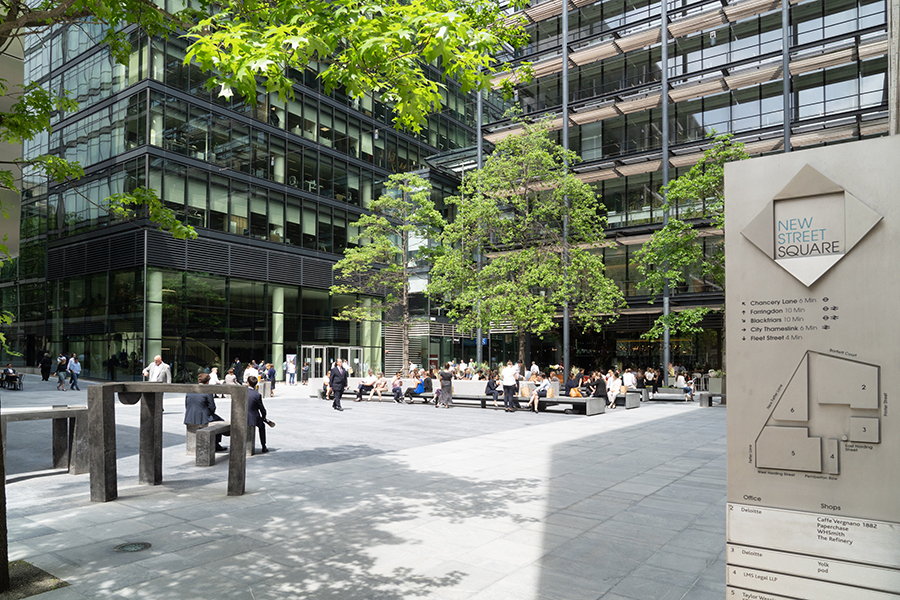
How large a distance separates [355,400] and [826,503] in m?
23.4

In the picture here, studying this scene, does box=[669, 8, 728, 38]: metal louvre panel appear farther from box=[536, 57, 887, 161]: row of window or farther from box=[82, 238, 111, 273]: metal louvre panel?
box=[82, 238, 111, 273]: metal louvre panel

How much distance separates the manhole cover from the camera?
5.71 meters

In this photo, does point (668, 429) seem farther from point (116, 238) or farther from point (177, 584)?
point (116, 238)

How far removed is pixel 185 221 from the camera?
3086cm

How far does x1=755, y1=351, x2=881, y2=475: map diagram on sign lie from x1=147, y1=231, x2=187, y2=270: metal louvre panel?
Answer: 30.7 metres

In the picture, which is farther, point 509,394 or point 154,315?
point 154,315

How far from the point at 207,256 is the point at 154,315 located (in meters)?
3.98

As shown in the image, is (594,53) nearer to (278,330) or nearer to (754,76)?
(754,76)

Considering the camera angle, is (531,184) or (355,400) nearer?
(355,400)

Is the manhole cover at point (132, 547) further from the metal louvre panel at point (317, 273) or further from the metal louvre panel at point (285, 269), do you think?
the metal louvre panel at point (317, 273)

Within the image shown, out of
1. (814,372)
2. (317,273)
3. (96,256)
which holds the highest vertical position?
(96,256)

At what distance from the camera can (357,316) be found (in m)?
35.6

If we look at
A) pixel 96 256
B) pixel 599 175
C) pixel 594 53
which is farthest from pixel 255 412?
pixel 594 53

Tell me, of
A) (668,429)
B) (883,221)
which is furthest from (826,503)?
(668,429)
